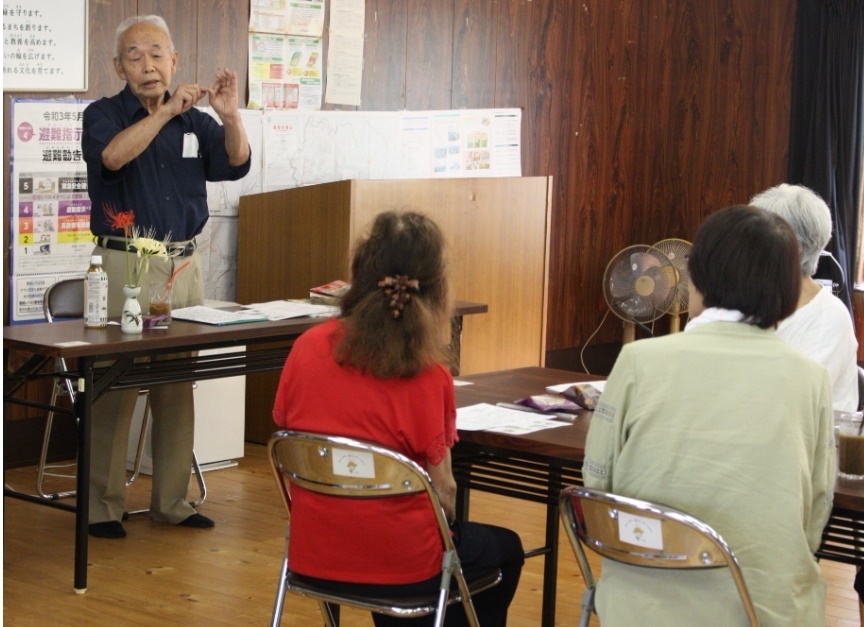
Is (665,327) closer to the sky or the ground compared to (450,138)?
closer to the ground

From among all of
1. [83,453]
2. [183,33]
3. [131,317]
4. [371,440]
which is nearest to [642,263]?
[183,33]

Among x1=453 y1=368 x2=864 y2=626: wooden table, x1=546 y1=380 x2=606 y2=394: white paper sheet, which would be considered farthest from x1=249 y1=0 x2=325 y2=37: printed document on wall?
x1=546 y1=380 x2=606 y2=394: white paper sheet

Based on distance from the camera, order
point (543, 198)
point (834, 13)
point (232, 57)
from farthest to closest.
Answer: point (834, 13)
point (543, 198)
point (232, 57)

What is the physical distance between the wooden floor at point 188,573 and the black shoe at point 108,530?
4 cm

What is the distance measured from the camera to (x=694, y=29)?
7867 millimetres

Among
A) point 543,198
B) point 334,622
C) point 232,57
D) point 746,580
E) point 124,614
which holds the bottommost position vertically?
point 124,614

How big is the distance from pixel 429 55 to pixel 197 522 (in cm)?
327

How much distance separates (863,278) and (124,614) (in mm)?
5779

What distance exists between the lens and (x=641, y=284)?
22.1ft

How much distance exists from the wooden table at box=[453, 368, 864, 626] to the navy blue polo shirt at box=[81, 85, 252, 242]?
1.50 m

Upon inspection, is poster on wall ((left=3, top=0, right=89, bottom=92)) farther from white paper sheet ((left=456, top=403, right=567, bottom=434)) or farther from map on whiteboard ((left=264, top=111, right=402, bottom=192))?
white paper sheet ((left=456, top=403, right=567, bottom=434))

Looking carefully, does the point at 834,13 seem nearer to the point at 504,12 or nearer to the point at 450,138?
the point at 504,12

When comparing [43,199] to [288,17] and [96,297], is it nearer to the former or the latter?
[96,297]

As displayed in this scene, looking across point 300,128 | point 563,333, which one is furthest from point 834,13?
point 300,128
